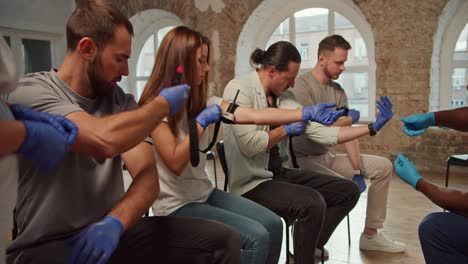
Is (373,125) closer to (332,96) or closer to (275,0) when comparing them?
(332,96)

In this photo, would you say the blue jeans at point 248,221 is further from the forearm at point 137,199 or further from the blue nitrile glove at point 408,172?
the blue nitrile glove at point 408,172

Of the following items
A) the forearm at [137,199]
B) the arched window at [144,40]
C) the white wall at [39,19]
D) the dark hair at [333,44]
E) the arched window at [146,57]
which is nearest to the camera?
the forearm at [137,199]

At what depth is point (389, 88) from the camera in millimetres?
4492

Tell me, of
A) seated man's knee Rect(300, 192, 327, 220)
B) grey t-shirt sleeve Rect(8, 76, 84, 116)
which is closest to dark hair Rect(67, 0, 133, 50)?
grey t-shirt sleeve Rect(8, 76, 84, 116)

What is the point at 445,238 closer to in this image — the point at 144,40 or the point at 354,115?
the point at 354,115

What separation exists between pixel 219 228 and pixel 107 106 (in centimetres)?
51

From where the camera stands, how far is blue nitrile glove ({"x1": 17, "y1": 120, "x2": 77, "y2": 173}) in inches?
31.4

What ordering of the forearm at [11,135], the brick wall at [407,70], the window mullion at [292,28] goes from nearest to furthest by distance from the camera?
the forearm at [11,135] → the brick wall at [407,70] → the window mullion at [292,28]

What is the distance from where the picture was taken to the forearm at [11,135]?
76 centimetres

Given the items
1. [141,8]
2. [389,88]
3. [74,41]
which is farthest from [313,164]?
[141,8]

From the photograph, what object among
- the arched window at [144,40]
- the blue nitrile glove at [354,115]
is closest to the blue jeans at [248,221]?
the blue nitrile glove at [354,115]

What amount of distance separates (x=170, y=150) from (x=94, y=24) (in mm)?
477

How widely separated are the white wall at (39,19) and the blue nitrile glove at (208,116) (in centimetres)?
408

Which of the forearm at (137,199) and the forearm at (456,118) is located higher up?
the forearm at (456,118)
